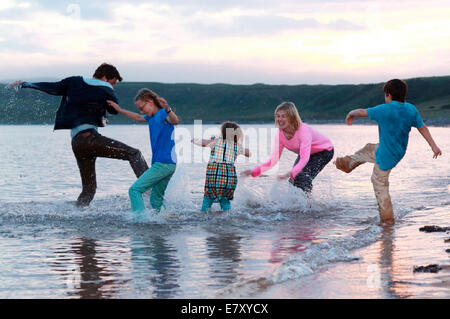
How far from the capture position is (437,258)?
715cm

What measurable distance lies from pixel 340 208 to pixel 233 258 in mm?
5004

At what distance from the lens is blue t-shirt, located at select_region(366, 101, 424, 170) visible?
9336 mm

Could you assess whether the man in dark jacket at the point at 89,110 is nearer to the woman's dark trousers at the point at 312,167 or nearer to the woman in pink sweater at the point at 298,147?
the woman in pink sweater at the point at 298,147

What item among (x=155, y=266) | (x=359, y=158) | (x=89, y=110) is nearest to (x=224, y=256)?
(x=155, y=266)

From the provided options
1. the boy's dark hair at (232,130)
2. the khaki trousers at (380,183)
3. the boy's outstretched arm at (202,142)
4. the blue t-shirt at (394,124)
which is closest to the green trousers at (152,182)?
the boy's outstretched arm at (202,142)

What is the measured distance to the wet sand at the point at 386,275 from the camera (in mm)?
5746

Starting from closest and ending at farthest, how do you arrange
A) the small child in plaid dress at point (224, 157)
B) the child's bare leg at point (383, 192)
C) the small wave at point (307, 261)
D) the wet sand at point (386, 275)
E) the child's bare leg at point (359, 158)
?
the wet sand at point (386, 275) < the small wave at point (307, 261) < the child's bare leg at point (383, 192) < the child's bare leg at point (359, 158) < the small child in plaid dress at point (224, 157)

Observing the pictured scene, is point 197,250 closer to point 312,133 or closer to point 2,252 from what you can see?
point 2,252

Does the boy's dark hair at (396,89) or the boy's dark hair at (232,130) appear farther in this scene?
the boy's dark hair at (232,130)

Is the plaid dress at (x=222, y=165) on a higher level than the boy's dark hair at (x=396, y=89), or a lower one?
lower

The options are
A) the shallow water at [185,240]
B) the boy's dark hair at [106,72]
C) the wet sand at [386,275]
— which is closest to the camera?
the wet sand at [386,275]

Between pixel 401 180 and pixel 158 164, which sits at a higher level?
pixel 158 164

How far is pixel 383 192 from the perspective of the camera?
986cm
